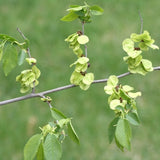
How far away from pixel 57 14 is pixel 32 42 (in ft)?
2.14

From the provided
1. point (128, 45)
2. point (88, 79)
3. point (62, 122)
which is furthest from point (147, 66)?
point (62, 122)

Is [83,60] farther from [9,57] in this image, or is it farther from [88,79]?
[9,57]

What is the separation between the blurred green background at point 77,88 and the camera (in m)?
3.01

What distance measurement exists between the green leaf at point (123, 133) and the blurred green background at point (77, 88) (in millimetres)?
1989

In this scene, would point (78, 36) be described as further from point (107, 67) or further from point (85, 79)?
point (107, 67)

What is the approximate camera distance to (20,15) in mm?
4324

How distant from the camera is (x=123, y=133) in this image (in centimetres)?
98

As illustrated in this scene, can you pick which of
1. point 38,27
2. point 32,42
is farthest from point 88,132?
point 38,27

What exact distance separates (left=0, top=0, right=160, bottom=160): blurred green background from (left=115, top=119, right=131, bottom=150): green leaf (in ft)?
6.52

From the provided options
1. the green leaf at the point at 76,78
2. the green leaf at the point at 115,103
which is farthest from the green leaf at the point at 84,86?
the green leaf at the point at 115,103

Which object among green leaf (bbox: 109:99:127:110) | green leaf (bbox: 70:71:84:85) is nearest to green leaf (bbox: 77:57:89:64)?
green leaf (bbox: 70:71:84:85)

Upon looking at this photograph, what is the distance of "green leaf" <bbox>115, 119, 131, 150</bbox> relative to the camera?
97cm

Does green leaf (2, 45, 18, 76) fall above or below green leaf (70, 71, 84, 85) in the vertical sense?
A: above

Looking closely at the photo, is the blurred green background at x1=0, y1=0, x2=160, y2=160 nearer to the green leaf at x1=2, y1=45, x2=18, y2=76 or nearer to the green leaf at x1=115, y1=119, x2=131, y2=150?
the green leaf at x1=2, y1=45, x2=18, y2=76
